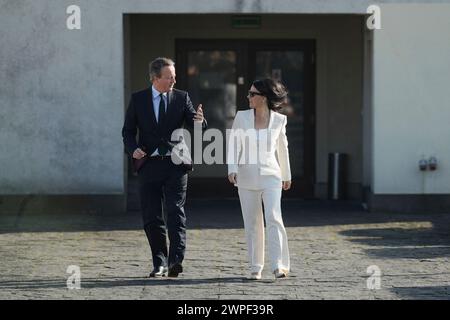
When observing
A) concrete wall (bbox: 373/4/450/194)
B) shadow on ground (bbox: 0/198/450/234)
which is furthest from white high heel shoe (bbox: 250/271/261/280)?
concrete wall (bbox: 373/4/450/194)

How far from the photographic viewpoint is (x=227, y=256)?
11711mm

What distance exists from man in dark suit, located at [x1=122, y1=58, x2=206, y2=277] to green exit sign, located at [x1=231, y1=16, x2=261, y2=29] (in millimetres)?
7051

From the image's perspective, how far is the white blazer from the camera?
33.0 feet

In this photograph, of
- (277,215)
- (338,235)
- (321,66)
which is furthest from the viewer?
(321,66)

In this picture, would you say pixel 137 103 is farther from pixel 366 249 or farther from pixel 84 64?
pixel 84 64

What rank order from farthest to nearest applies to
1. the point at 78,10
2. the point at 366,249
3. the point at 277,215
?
1. the point at 78,10
2. the point at 366,249
3. the point at 277,215

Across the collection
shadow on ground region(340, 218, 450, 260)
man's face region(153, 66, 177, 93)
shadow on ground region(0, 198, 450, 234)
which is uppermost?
man's face region(153, 66, 177, 93)

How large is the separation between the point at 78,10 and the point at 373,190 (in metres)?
4.77

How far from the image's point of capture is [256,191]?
33.4ft

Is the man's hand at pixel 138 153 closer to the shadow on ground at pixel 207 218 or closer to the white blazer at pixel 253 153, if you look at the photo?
the white blazer at pixel 253 153

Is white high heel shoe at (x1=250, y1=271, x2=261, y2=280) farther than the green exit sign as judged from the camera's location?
No

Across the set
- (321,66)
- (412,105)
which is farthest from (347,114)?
(412,105)

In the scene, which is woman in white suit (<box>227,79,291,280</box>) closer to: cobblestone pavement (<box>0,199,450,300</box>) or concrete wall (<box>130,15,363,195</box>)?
cobblestone pavement (<box>0,199,450,300</box>)

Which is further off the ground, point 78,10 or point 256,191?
point 78,10
